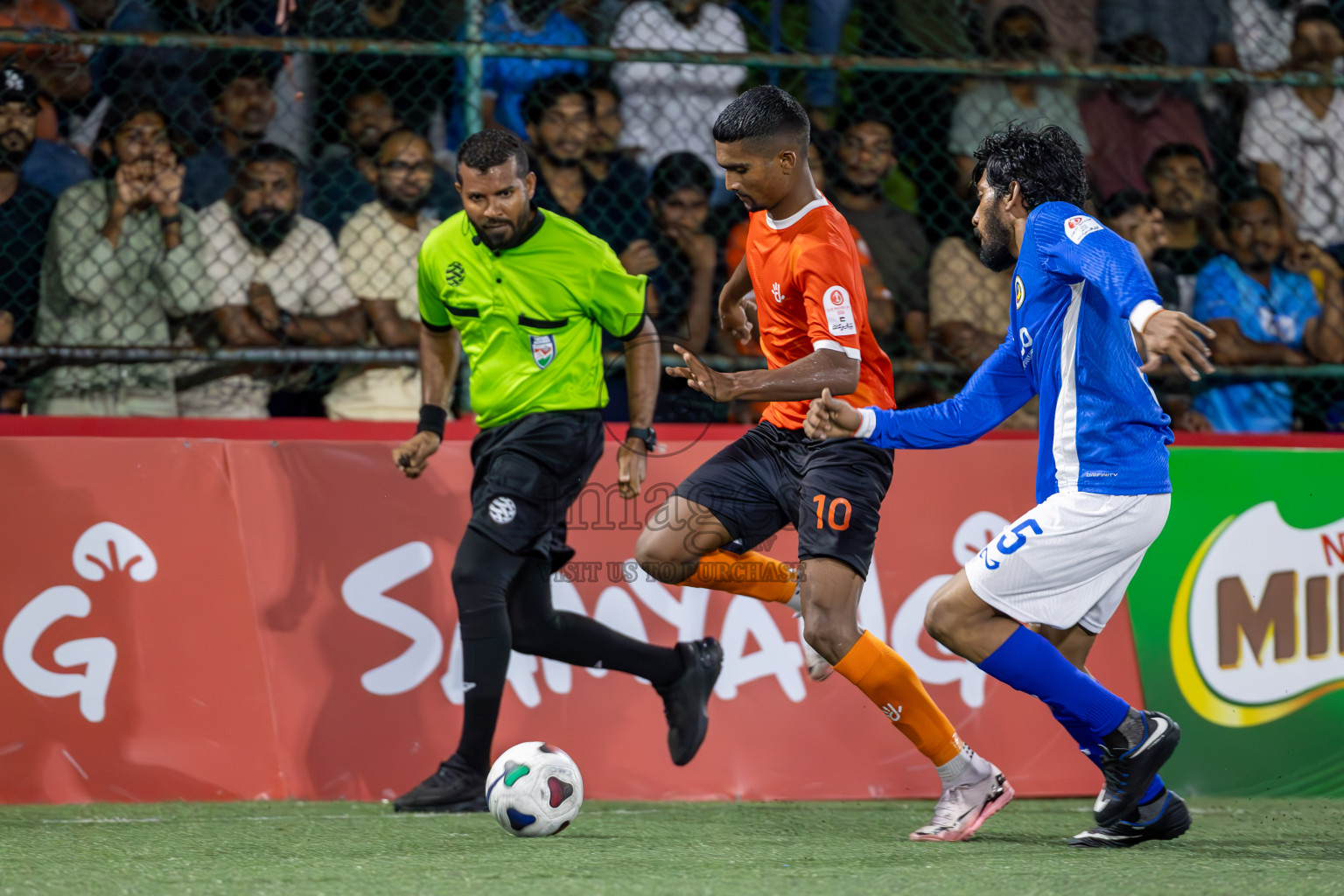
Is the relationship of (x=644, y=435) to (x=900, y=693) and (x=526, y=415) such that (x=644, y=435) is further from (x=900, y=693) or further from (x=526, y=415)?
(x=900, y=693)

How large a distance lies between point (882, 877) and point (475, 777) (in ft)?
5.50

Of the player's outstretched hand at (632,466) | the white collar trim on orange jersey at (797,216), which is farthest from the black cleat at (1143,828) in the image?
the white collar trim on orange jersey at (797,216)

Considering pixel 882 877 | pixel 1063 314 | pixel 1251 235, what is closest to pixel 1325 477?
pixel 1251 235

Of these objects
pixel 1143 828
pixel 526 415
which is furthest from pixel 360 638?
pixel 1143 828

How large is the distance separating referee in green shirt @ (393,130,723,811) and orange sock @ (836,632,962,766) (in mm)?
895

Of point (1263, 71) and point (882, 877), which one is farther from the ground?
point (1263, 71)

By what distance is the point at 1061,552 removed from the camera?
138 inches

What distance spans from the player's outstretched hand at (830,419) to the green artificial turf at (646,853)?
3.52 feet

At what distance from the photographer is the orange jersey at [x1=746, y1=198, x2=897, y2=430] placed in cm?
382

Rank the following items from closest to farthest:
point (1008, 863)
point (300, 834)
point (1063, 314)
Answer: point (1008, 863), point (1063, 314), point (300, 834)

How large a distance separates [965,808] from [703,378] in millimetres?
1384

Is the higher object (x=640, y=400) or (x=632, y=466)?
(x=640, y=400)

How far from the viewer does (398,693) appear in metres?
4.82

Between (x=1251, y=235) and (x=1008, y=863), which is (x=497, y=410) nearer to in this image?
(x=1008, y=863)
